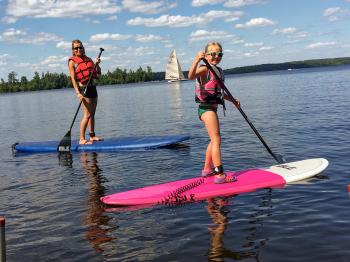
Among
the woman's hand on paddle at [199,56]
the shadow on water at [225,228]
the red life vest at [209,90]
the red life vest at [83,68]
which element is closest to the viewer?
the shadow on water at [225,228]

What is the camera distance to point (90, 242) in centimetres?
572

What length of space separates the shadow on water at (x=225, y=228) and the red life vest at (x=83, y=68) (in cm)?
660

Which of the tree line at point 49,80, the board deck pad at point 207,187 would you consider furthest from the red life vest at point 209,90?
the tree line at point 49,80

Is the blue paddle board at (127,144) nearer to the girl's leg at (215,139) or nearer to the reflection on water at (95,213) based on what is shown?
the reflection on water at (95,213)

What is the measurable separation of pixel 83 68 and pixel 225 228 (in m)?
7.80

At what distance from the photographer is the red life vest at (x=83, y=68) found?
12.1 m

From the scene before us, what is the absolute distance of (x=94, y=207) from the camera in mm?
7305

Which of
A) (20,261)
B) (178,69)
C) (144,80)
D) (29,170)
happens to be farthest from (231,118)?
(144,80)

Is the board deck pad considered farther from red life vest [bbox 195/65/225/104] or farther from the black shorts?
the black shorts

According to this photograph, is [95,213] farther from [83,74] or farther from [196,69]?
[83,74]

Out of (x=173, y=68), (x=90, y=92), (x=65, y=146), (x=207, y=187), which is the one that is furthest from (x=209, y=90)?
(x=173, y=68)

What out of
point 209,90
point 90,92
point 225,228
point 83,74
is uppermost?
point 83,74

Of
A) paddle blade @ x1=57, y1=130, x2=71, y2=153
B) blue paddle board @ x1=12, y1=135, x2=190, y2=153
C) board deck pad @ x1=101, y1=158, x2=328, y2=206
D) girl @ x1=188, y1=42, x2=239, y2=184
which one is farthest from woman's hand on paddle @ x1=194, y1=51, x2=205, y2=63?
paddle blade @ x1=57, y1=130, x2=71, y2=153

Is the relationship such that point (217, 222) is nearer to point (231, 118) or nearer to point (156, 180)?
point (156, 180)
